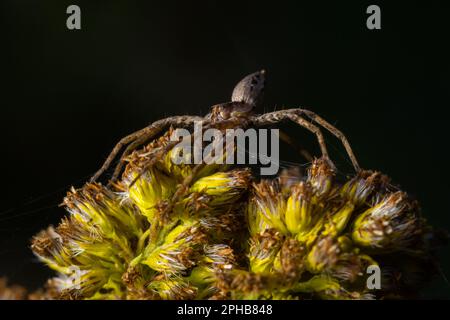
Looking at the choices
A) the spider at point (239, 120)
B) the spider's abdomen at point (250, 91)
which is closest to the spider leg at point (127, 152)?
the spider at point (239, 120)

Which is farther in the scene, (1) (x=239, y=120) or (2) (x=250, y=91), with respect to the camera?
(2) (x=250, y=91)

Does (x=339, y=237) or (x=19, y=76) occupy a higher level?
(x=19, y=76)

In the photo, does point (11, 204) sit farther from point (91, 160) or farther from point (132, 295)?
point (132, 295)

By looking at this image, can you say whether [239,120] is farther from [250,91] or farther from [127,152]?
[127,152]

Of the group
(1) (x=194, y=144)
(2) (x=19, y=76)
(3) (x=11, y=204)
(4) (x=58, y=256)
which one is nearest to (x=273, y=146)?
(1) (x=194, y=144)

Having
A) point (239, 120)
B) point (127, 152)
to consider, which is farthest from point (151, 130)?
point (239, 120)

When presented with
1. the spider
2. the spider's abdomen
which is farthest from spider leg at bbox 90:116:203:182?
the spider's abdomen

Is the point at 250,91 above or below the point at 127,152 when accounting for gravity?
above
